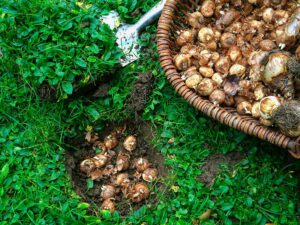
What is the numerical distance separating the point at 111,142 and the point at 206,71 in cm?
93

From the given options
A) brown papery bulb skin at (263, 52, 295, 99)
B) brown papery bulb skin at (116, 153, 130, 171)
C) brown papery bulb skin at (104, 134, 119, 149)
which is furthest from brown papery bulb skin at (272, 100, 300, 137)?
brown papery bulb skin at (104, 134, 119, 149)

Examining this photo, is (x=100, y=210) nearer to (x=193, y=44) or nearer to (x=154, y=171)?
(x=154, y=171)

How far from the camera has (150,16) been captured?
387cm

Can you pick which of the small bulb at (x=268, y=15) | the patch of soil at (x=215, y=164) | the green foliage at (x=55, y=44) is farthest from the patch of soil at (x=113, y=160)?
the small bulb at (x=268, y=15)

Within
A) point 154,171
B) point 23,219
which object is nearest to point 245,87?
point 154,171

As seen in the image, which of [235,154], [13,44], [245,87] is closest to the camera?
[245,87]

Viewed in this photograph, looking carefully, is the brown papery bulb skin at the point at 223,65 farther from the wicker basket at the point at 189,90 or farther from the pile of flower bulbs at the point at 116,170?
the pile of flower bulbs at the point at 116,170

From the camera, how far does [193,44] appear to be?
3535 mm

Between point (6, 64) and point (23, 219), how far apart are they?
124 centimetres

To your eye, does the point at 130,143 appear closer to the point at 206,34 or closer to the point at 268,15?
the point at 206,34

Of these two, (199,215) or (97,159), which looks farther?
(97,159)

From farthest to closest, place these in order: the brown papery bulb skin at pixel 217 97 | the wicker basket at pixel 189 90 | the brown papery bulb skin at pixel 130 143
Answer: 1. the brown papery bulb skin at pixel 130 143
2. the brown papery bulb skin at pixel 217 97
3. the wicker basket at pixel 189 90

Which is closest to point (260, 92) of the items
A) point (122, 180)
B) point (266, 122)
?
point (266, 122)

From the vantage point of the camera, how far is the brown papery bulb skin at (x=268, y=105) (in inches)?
117
